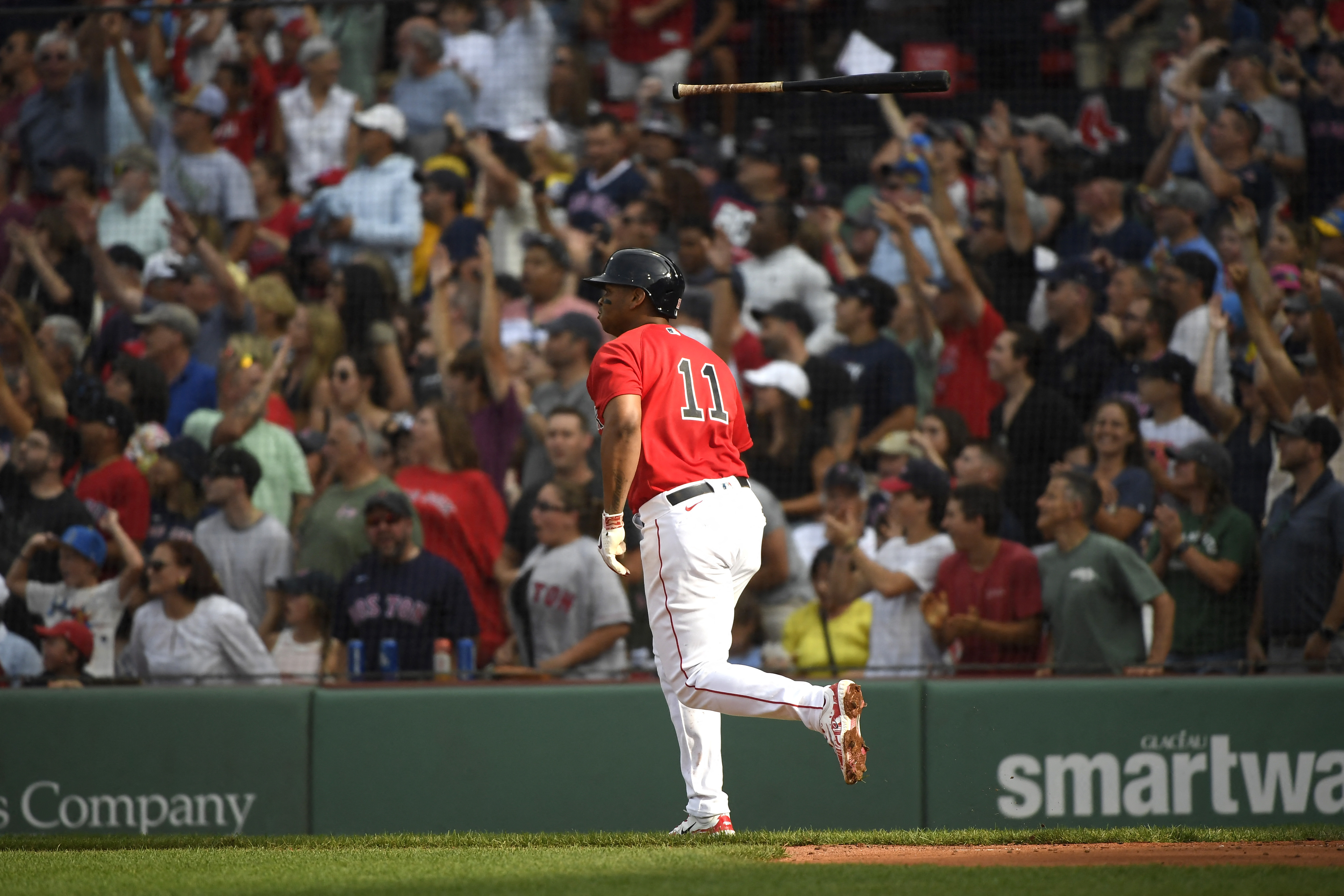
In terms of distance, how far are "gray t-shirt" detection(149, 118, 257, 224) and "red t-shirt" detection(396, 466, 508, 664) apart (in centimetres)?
276

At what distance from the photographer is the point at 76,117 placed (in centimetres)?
938

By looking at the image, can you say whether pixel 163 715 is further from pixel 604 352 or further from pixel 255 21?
pixel 255 21

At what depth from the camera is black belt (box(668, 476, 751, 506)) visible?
14.5ft

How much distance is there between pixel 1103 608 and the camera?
6496 millimetres

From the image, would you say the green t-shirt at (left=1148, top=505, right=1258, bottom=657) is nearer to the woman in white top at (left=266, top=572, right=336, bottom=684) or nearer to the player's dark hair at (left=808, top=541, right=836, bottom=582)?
the player's dark hair at (left=808, top=541, right=836, bottom=582)

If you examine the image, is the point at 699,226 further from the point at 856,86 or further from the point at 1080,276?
the point at 856,86

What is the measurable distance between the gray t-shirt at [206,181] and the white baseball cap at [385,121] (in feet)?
2.59

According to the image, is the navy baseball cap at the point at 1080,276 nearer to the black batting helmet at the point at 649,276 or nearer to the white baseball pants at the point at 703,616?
the black batting helmet at the point at 649,276

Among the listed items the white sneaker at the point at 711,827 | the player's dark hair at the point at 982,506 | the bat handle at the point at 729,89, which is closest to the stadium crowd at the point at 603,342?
the player's dark hair at the point at 982,506

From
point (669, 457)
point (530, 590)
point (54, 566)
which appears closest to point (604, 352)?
point (669, 457)

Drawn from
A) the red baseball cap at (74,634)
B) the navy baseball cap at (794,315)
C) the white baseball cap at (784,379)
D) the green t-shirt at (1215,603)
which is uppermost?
the navy baseball cap at (794,315)

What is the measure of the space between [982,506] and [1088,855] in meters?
2.53

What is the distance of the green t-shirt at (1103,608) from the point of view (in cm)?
647

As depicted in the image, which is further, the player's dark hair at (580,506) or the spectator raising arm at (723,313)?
the spectator raising arm at (723,313)
